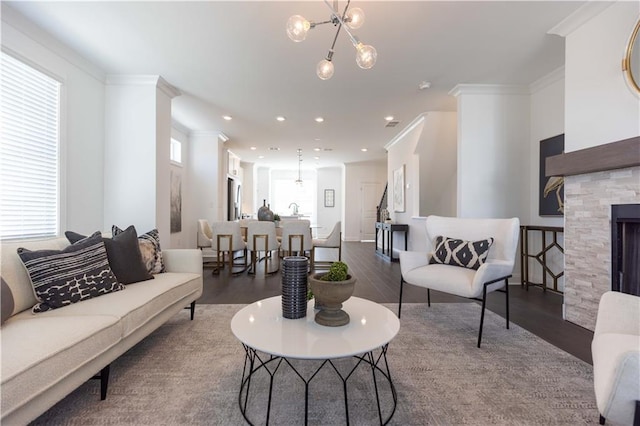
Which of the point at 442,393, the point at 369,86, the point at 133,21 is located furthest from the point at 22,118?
the point at 442,393

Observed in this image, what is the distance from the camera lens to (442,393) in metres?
1.59

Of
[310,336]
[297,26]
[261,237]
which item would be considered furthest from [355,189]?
[310,336]

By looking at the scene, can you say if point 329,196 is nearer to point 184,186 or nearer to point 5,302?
point 184,186

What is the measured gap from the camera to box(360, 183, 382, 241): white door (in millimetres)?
10008

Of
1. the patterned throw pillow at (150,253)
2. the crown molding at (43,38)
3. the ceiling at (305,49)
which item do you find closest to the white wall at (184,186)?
the ceiling at (305,49)

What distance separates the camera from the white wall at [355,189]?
9953 mm

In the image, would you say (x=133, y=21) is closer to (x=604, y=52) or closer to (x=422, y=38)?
(x=422, y=38)

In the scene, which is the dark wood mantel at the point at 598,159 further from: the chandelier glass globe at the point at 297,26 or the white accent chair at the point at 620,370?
the chandelier glass globe at the point at 297,26

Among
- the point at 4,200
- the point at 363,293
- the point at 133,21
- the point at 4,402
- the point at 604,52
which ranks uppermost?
the point at 133,21

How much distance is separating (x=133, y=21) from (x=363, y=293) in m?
3.65

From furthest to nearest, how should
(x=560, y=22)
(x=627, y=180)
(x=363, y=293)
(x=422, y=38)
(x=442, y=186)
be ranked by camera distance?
(x=442, y=186)
(x=363, y=293)
(x=422, y=38)
(x=560, y=22)
(x=627, y=180)

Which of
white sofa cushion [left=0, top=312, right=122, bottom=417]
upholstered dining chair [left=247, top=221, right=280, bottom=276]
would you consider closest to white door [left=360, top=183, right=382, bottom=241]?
Answer: upholstered dining chair [left=247, top=221, right=280, bottom=276]

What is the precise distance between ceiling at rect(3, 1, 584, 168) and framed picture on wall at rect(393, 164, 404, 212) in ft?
5.63

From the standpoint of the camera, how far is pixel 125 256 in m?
2.15
